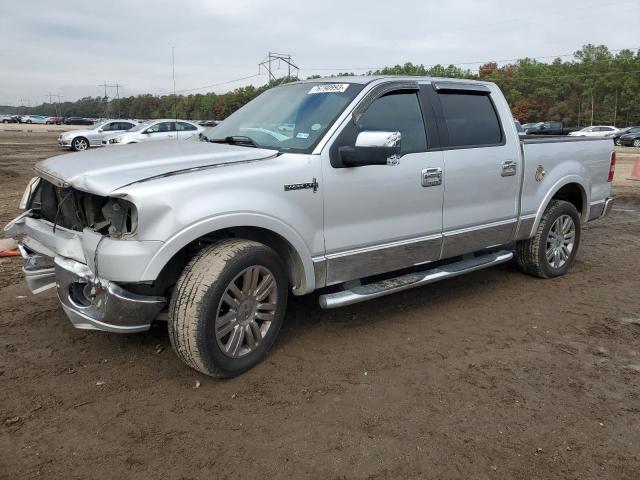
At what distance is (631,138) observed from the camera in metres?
36.3

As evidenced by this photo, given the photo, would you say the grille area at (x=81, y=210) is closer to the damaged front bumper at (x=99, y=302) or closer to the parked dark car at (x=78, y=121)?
the damaged front bumper at (x=99, y=302)

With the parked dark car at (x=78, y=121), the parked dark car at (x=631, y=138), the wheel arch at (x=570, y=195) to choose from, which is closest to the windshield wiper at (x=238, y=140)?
the wheel arch at (x=570, y=195)

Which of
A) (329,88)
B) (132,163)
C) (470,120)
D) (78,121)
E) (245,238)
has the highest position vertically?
(78,121)

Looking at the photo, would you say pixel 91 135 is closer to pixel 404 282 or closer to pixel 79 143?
pixel 79 143

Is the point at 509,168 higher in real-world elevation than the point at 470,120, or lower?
lower

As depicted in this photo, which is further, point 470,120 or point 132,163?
point 470,120

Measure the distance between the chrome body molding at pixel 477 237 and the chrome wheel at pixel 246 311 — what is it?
66.3 inches

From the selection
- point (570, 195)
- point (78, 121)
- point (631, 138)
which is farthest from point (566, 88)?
point (570, 195)

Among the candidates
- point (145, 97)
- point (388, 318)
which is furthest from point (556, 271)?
point (145, 97)

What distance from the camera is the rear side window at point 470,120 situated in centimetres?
455

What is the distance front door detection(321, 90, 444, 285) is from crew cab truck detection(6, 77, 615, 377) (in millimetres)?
11

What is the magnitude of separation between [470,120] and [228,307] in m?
2.73

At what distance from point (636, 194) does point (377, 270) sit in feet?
33.0

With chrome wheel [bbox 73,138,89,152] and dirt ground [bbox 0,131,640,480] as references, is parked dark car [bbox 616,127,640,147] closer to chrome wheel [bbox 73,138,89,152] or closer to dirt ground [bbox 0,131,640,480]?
chrome wheel [bbox 73,138,89,152]
